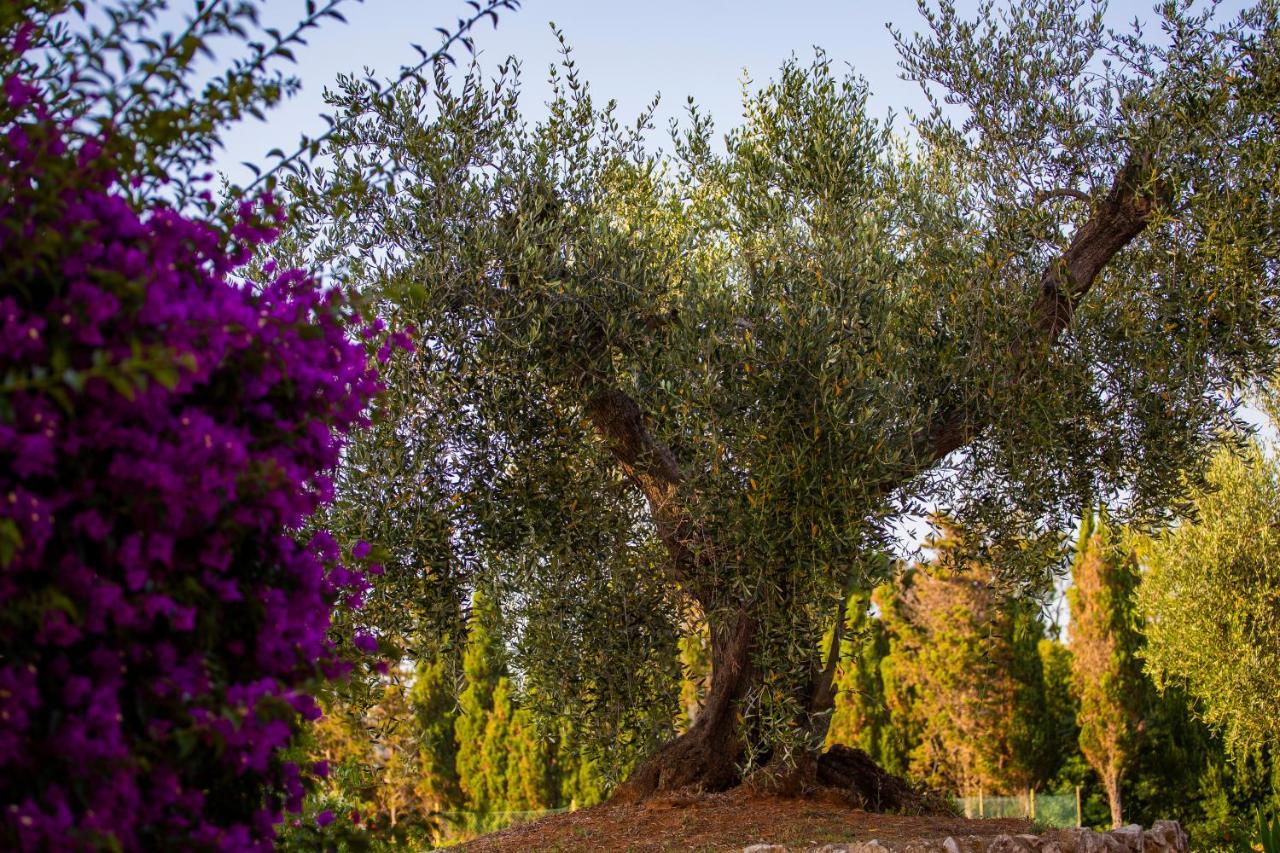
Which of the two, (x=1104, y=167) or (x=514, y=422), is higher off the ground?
(x=1104, y=167)

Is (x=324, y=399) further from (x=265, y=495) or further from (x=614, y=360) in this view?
(x=614, y=360)

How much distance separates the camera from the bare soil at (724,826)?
8.37 metres

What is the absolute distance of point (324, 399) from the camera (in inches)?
173

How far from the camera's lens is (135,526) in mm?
3611

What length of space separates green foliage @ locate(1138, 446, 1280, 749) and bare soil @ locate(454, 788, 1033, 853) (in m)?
9.12

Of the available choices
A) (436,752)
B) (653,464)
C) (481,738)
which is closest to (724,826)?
(653,464)

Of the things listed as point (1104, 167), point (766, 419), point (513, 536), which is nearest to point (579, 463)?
point (513, 536)

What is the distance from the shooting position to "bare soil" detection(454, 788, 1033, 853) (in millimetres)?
8367

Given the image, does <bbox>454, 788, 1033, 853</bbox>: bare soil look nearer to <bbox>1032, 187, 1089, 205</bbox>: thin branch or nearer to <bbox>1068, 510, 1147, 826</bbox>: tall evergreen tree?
<bbox>1032, 187, 1089, 205</bbox>: thin branch

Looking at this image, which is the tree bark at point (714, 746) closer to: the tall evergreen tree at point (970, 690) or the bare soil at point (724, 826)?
the bare soil at point (724, 826)

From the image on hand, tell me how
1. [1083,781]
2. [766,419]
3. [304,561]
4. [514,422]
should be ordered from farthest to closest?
1. [1083,781]
2. [514,422]
3. [766,419]
4. [304,561]

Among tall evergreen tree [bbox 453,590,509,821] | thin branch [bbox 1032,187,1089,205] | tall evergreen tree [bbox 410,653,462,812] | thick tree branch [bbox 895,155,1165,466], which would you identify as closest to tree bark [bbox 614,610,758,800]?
thick tree branch [bbox 895,155,1165,466]

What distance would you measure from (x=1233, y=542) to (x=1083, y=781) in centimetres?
738

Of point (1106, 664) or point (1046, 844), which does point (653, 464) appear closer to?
point (1046, 844)
